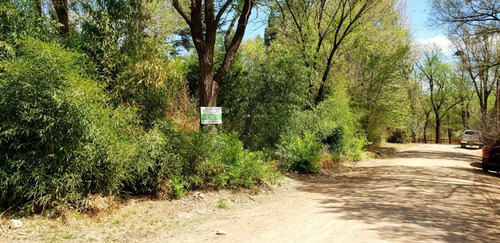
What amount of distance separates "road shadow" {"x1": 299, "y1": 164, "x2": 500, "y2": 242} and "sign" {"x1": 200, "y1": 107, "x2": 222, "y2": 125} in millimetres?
3145

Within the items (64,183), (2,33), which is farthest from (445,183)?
(2,33)

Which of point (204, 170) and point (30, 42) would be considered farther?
point (204, 170)

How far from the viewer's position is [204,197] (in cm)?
734

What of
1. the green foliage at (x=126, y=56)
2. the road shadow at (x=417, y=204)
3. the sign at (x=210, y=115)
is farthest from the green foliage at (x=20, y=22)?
the road shadow at (x=417, y=204)

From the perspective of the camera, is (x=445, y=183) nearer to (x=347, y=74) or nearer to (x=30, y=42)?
(x=30, y=42)

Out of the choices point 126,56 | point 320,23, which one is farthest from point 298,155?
point 320,23

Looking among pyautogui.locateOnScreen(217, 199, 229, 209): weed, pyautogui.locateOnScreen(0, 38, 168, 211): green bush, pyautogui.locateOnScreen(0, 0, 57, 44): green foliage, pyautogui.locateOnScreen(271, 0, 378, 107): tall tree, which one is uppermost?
pyautogui.locateOnScreen(271, 0, 378, 107): tall tree

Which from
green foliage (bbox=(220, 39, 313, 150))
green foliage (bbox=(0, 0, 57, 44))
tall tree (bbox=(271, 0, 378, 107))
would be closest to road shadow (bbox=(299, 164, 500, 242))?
green foliage (bbox=(220, 39, 313, 150))

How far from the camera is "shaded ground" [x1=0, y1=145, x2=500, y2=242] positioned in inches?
198

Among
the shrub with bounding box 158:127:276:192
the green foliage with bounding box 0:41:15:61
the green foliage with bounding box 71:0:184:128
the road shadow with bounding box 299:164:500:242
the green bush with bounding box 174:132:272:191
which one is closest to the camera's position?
the road shadow with bounding box 299:164:500:242

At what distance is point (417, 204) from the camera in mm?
6977

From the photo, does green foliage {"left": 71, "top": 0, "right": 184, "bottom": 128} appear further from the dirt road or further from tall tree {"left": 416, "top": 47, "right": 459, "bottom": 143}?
tall tree {"left": 416, "top": 47, "right": 459, "bottom": 143}

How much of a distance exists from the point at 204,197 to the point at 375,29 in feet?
48.2

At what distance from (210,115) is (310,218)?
4.20m
